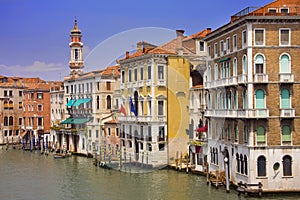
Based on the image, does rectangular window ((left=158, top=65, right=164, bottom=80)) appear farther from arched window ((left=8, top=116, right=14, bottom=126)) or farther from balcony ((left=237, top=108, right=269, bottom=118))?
arched window ((left=8, top=116, right=14, bottom=126))

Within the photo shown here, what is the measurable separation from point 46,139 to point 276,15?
27.6m

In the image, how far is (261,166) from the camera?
63.4ft

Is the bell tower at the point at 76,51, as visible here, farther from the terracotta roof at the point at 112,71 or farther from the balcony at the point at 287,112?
the balcony at the point at 287,112

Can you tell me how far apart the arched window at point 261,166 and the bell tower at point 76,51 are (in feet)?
90.4

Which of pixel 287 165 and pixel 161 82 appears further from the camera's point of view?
pixel 161 82

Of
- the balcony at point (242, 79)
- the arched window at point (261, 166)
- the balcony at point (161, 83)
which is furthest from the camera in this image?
the balcony at point (161, 83)

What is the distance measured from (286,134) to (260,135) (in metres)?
0.96

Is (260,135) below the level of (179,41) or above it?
below

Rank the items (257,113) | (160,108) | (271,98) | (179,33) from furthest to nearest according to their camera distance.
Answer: (179,33), (160,108), (271,98), (257,113)

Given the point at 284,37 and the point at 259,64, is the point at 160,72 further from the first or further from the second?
the point at 284,37

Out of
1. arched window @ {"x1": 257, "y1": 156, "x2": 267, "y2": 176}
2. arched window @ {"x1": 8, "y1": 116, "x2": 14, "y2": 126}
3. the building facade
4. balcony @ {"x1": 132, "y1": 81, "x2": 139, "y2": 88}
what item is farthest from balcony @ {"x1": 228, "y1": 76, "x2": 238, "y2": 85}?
arched window @ {"x1": 8, "y1": 116, "x2": 14, "y2": 126}

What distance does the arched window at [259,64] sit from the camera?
759 inches

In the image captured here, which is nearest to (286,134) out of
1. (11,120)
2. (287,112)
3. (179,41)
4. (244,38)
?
(287,112)

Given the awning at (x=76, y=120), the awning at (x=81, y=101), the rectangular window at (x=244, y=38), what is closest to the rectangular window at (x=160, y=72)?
the rectangular window at (x=244, y=38)
